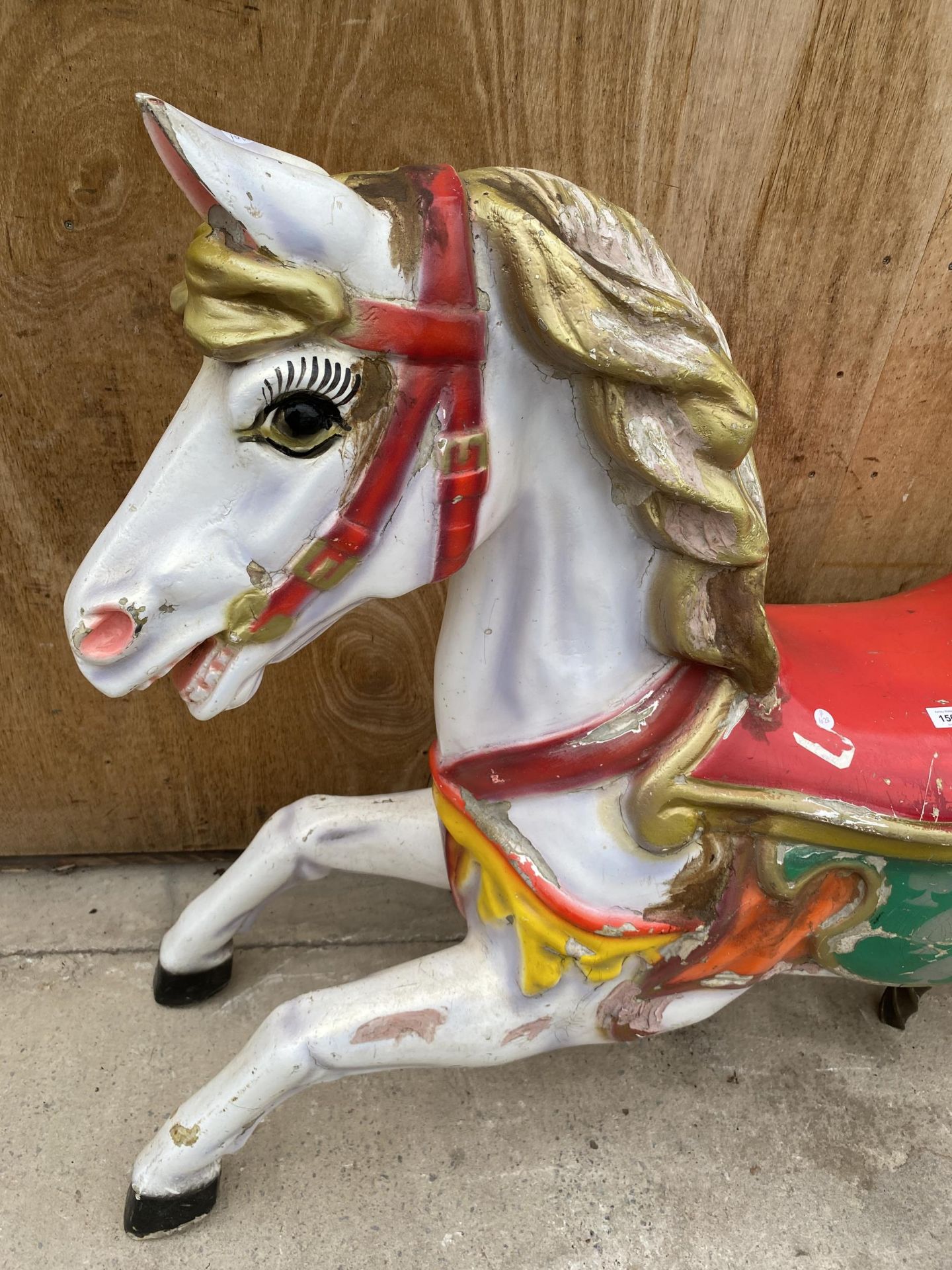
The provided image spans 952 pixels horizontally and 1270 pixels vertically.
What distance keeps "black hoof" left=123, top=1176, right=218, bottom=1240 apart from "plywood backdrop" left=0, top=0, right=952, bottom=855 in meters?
0.68

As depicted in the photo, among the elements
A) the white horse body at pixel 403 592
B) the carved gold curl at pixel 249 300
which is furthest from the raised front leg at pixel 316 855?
the carved gold curl at pixel 249 300

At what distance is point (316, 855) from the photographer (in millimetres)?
1018

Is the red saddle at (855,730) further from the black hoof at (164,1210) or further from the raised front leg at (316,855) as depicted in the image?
the black hoof at (164,1210)

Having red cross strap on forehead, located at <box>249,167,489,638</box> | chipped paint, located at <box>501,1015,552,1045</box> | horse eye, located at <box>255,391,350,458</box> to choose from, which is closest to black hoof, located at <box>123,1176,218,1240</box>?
chipped paint, located at <box>501,1015,552,1045</box>

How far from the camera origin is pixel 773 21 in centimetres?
83

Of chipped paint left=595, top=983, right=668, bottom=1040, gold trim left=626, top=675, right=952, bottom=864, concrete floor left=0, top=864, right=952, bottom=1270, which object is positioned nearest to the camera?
gold trim left=626, top=675, right=952, bottom=864

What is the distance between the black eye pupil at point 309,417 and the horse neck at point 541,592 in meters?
0.11

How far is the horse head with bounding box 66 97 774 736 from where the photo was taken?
0.50 meters

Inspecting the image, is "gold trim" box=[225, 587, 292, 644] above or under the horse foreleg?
above

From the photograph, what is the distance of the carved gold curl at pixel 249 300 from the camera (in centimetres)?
48

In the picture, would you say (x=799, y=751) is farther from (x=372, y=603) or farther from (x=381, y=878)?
(x=381, y=878)

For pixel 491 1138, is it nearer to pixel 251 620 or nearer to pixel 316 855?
pixel 316 855

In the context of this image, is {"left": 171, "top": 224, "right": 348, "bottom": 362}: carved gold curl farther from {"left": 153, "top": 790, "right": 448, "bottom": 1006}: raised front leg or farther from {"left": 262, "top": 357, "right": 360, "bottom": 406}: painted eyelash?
{"left": 153, "top": 790, "right": 448, "bottom": 1006}: raised front leg

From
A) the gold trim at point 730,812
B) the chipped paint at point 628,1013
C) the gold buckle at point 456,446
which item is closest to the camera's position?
the gold buckle at point 456,446
